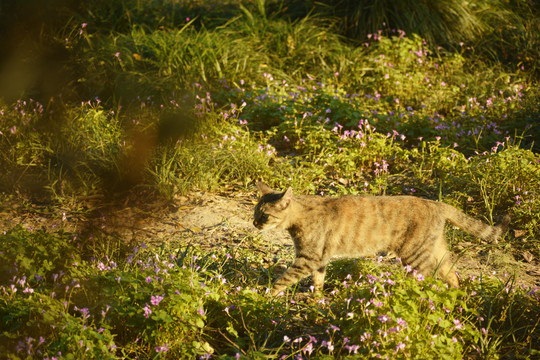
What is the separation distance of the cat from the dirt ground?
48 cm

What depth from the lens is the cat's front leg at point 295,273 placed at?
14.2 feet

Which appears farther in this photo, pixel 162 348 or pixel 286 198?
pixel 286 198

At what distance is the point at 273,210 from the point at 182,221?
1.35m

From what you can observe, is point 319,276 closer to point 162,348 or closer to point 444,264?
point 444,264

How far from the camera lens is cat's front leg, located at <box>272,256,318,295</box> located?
4.32m

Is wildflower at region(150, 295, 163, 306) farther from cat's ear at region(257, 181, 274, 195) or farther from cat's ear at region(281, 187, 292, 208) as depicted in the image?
cat's ear at region(257, 181, 274, 195)

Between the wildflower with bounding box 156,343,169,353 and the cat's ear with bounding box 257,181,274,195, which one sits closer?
the wildflower with bounding box 156,343,169,353

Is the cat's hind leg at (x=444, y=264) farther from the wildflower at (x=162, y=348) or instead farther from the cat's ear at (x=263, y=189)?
the wildflower at (x=162, y=348)

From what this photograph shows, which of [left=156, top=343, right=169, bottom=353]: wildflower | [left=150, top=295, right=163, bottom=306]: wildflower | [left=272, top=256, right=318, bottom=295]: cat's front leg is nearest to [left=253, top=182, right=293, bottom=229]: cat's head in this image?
[left=272, top=256, right=318, bottom=295]: cat's front leg

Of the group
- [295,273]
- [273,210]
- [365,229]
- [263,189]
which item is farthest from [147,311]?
[365,229]

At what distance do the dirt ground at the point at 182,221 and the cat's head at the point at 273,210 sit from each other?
0.67 metres

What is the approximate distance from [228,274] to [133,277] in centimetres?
115

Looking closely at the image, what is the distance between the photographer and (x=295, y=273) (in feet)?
14.3

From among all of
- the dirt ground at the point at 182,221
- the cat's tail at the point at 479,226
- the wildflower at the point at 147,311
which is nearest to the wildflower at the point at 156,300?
the wildflower at the point at 147,311
